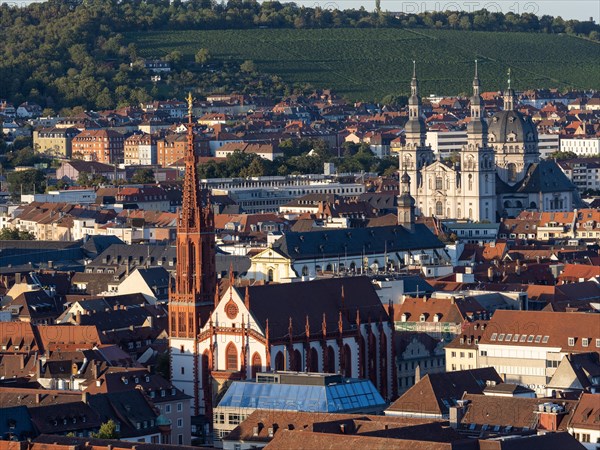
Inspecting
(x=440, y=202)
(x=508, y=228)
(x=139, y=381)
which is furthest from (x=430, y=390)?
(x=440, y=202)

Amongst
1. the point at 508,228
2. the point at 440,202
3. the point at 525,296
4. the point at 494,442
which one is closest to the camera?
the point at 494,442

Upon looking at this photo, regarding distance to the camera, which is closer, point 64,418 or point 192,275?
point 64,418

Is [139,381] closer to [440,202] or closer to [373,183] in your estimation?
[440,202]

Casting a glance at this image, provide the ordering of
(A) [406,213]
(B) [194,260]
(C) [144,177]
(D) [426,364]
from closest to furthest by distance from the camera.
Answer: (B) [194,260] → (D) [426,364] → (A) [406,213] → (C) [144,177]

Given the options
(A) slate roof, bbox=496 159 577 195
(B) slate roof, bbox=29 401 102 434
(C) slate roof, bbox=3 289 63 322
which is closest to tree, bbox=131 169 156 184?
(A) slate roof, bbox=496 159 577 195

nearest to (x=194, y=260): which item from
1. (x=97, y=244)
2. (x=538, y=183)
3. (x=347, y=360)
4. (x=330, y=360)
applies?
(x=330, y=360)

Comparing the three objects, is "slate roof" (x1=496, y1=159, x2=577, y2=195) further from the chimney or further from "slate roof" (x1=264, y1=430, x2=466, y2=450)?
"slate roof" (x1=264, y1=430, x2=466, y2=450)

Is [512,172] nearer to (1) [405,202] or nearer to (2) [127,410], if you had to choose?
(1) [405,202]
